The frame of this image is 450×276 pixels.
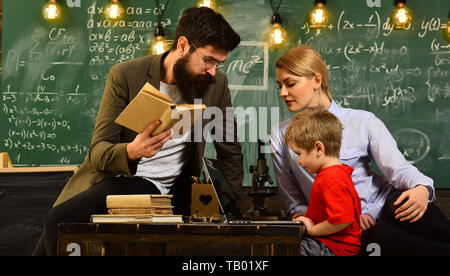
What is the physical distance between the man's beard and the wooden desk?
1.15 m

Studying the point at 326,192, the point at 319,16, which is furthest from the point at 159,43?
the point at 326,192

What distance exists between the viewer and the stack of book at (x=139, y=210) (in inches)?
58.7

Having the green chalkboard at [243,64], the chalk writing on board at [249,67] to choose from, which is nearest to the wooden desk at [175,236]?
the green chalkboard at [243,64]

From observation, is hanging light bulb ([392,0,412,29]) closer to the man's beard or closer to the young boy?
the man's beard

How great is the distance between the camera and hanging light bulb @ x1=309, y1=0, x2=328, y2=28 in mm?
4281

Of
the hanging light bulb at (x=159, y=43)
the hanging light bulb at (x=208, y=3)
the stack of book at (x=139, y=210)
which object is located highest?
the hanging light bulb at (x=208, y=3)

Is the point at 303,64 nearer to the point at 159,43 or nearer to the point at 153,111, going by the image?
the point at 153,111

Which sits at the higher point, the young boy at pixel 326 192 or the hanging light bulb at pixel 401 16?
the hanging light bulb at pixel 401 16

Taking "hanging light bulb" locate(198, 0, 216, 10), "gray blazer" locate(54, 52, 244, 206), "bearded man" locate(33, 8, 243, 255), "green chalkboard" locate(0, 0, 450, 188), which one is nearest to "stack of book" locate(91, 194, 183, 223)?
"gray blazer" locate(54, 52, 244, 206)

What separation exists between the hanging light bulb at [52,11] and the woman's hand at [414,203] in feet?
11.6

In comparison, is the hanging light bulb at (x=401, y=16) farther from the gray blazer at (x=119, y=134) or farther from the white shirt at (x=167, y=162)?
the white shirt at (x=167, y=162)

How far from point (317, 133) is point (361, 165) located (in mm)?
445

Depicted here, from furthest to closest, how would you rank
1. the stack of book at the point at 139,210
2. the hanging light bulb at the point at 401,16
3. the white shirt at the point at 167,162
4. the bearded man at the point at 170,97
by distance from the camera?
the hanging light bulb at the point at 401,16, the white shirt at the point at 167,162, the bearded man at the point at 170,97, the stack of book at the point at 139,210
